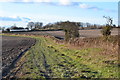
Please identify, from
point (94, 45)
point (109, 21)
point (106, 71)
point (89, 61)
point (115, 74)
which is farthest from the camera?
point (109, 21)

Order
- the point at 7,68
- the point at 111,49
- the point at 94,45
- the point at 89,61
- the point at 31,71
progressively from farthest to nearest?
the point at 94,45 < the point at 111,49 < the point at 89,61 < the point at 7,68 < the point at 31,71

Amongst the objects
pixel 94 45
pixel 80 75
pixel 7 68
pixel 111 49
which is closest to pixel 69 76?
pixel 80 75

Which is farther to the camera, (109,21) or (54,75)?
(109,21)

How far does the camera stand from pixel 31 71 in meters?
12.7

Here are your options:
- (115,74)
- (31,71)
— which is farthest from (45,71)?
(115,74)

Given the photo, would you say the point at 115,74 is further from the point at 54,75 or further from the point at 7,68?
the point at 7,68

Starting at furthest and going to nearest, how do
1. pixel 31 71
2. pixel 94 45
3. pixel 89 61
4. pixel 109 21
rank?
pixel 109 21
pixel 94 45
pixel 89 61
pixel 31 71

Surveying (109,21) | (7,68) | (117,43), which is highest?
(109,21)

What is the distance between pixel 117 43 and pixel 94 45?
11.5 feet

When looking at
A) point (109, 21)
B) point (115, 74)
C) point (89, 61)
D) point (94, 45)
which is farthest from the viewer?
point (109, 21)

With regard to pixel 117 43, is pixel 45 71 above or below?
below

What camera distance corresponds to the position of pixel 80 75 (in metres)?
11.2

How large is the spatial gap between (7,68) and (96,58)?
19.9 ft

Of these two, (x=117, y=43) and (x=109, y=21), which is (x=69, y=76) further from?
(x=109, y=21)
